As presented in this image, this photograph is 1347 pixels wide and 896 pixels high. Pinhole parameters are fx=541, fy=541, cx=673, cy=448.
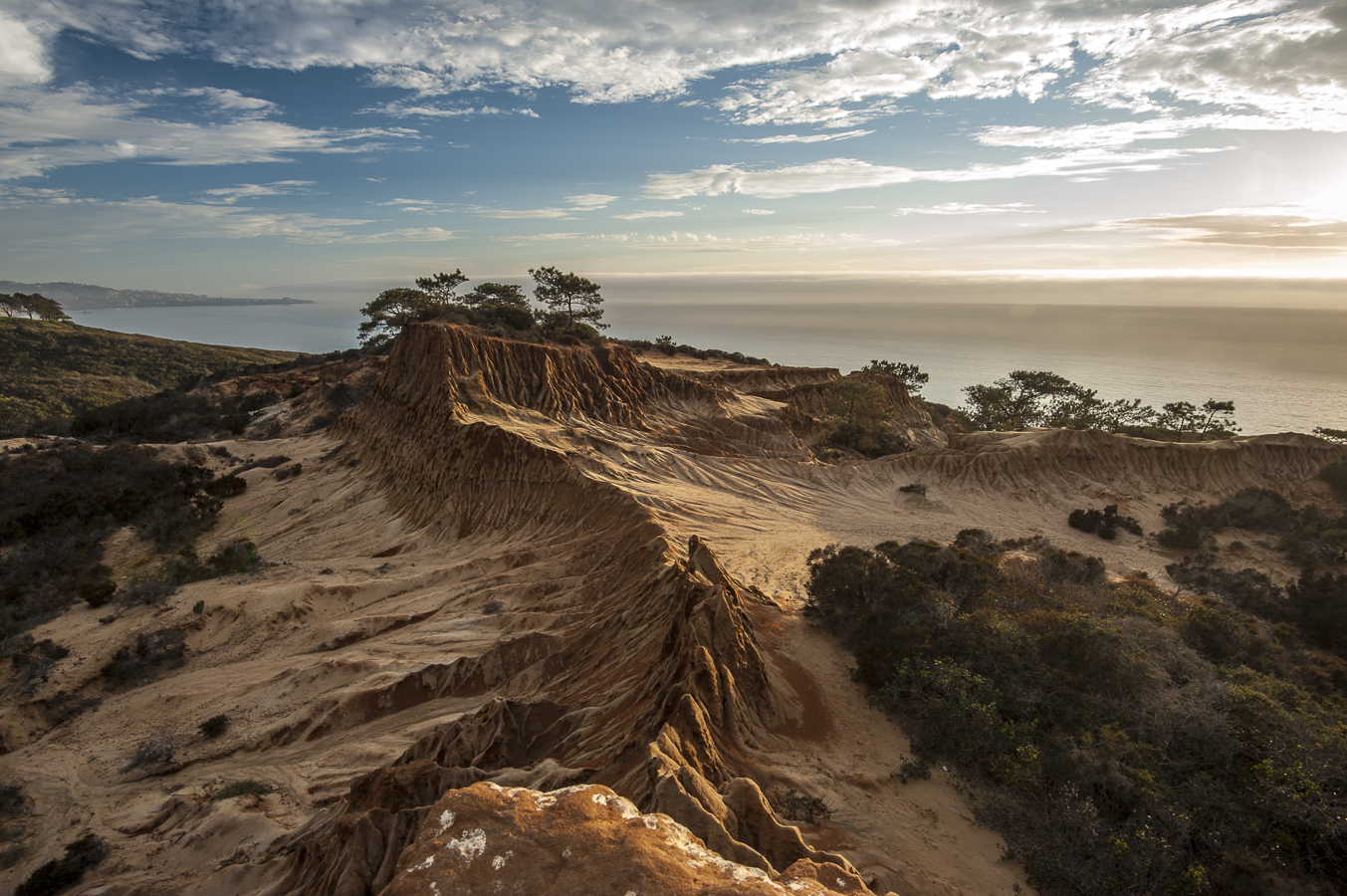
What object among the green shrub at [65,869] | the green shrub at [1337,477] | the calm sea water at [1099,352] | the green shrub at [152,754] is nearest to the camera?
the green shrub at [65,869]

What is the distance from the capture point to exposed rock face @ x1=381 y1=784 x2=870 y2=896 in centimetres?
410

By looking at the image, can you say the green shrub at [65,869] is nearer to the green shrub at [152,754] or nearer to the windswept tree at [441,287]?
the green shrub at [152,754]

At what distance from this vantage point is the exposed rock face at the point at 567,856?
4.10 meters

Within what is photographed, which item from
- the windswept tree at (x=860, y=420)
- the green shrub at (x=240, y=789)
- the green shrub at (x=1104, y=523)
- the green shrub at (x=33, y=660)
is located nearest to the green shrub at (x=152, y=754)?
the green shrub at (x=240, y=789)

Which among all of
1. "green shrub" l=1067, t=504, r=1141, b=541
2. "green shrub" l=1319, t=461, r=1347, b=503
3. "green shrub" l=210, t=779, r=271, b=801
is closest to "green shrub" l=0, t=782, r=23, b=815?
"green shrub" l=210, t=779, r=271, b=801

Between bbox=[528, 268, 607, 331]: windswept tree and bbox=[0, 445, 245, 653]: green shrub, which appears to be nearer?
bbox=[0, 445, 245, 653]: green shrub

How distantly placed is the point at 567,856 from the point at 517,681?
766 centimetres

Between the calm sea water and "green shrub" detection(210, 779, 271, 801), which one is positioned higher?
the calm sea water

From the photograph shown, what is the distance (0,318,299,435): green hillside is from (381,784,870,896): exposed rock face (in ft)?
184

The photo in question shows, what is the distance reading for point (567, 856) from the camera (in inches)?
171

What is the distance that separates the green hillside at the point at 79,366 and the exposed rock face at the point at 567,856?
5603 cm

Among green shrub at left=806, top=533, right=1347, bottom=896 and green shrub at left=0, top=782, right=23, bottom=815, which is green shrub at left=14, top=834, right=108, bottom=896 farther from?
green shrub at left=806, top=533, right=1347, bottom=896

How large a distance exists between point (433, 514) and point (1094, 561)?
75.9 ft

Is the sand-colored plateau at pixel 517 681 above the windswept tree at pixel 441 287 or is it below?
below
